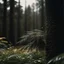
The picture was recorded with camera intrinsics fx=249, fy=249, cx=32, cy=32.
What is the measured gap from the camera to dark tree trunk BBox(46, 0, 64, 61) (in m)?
3.46

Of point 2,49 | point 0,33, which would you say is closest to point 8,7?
point 0,33

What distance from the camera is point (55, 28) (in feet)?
11.4

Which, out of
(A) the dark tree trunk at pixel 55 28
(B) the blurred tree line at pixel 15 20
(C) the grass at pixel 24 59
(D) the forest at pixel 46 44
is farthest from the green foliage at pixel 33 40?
(B) the blurred tree line at pixel 15 20

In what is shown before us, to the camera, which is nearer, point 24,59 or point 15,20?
point 24,59

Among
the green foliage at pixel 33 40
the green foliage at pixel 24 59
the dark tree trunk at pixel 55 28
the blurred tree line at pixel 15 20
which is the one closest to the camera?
the dark tree trunk at pixel 55 28

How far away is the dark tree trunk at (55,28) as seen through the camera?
3.46 metres

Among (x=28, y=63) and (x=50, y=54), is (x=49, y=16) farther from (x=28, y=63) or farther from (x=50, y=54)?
(x=28, y=63)

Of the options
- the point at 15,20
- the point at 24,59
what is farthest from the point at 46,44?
the point at 15,20

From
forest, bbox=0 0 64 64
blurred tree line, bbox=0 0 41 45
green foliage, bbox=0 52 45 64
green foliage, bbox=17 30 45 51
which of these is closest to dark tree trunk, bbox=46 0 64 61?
forest, bbox=0 0 64 64

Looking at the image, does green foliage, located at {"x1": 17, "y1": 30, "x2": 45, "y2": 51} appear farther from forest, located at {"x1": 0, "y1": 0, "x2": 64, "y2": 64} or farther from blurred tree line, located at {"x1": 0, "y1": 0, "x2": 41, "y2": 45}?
blurred tree line, located at {"x1": 0, "y1": 0, "x2": 41, "y2": 45}

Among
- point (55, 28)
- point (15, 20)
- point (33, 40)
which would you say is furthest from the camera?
point (15, 20)

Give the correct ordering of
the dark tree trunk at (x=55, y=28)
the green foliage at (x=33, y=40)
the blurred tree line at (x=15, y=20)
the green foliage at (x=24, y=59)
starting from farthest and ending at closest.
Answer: the blurred tree line at (x=15, y=20)
the green foliage at (x=33, y=40)
the green foliage at (x=24, y=59)
the dark tree trunk at (x=55, y=28)

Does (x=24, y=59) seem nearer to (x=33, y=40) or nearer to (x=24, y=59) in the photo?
(x=24, y=59)

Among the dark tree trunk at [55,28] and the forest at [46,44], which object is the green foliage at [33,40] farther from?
the dark tree trunk at [55,28]
